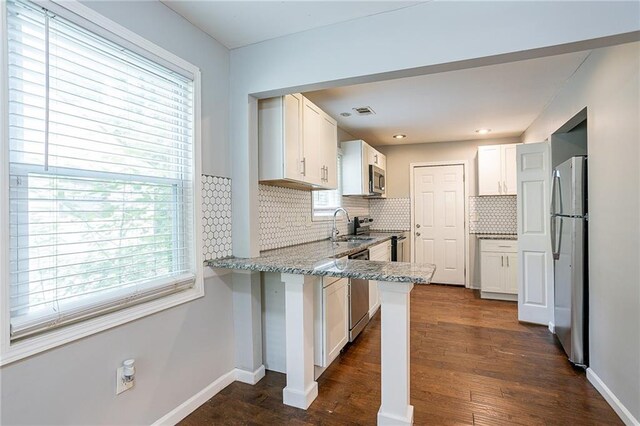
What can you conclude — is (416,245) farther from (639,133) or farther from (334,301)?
(639,133)

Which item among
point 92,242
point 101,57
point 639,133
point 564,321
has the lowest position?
point 564,321

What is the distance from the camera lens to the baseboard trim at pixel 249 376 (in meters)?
2.26

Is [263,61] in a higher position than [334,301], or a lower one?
higher

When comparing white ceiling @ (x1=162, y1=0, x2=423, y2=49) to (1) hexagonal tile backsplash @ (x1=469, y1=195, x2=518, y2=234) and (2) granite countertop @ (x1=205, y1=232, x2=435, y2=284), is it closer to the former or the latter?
(2) granite countertop @ (x1=205, y1=232, x2=435, y2=284)

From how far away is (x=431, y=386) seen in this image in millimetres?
2213

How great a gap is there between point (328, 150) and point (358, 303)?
5.04 ft

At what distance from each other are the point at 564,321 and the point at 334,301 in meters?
1.99

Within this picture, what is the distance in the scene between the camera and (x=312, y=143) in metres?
2.83

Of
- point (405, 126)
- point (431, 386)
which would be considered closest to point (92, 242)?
point (431, 386)

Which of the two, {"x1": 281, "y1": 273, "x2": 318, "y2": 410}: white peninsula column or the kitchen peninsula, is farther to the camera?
{"x1": 281, "y1": 273, "x2": 318, "y2": 410}: white peninsula column

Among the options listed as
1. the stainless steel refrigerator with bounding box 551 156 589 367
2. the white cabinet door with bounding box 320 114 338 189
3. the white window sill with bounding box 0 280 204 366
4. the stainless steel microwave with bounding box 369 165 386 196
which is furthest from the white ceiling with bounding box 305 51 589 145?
the white window sill with bounding box 0 280 204 366

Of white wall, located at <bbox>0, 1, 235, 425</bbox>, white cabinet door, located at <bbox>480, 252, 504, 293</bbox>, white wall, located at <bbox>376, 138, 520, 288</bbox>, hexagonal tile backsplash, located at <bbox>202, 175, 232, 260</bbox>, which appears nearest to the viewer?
white wall, located at <bbox>0, 1, 235, 425</bbox>

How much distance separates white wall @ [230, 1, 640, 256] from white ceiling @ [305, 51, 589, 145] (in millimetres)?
891

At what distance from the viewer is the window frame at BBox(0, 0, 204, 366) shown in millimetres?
1143
